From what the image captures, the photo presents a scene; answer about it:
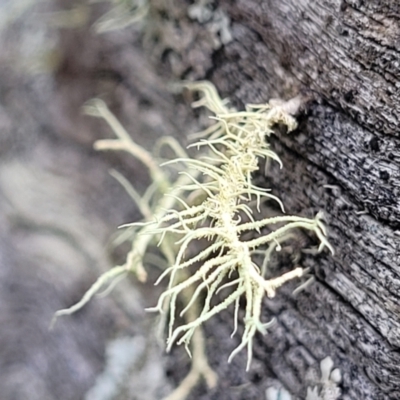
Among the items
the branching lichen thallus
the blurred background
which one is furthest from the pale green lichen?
the blurred background

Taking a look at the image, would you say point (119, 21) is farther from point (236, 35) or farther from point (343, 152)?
point (343, 152)

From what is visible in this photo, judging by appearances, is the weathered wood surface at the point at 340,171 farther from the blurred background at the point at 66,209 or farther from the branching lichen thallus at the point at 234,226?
the blurred background at the point at 66,209

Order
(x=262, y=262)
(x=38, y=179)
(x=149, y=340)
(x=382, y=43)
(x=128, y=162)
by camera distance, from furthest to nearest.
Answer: (x=38, y=179)
(x=128, y=162)
(x=149, y=340)
(x=262, y=262)
(x=382, y=43)

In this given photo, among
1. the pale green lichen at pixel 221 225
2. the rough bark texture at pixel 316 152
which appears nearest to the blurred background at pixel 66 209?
the rough bark texture at pixel 316 152

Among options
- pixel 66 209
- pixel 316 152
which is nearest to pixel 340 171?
pixel 316 152

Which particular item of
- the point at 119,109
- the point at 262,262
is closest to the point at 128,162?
the point at 119,109

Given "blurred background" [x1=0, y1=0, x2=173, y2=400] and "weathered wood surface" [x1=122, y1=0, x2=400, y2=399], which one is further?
"blurred background" [x1=0, y1=0, x2=173, y2=400]

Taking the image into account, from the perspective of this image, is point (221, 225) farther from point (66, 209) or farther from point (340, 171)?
point (66, 209)

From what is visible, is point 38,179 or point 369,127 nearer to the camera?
point 369,127

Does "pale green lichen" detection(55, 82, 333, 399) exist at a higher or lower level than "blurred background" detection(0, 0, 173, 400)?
higher

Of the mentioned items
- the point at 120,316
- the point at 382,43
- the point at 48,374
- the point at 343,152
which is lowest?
the point at 48,374

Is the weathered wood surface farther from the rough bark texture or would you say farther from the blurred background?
the blurred background
